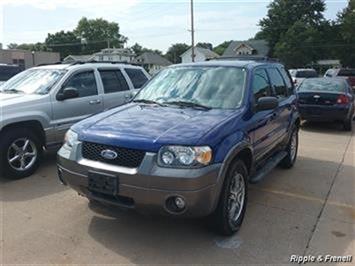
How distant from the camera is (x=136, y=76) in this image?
884cm

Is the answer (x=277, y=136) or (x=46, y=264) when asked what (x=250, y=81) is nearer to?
(x=277, y=136)

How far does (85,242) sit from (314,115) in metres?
9.13

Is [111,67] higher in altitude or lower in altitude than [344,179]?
higher

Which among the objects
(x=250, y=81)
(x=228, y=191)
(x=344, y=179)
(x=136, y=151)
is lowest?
(x=344, y=179)

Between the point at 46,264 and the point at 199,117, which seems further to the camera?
the point at 199,117

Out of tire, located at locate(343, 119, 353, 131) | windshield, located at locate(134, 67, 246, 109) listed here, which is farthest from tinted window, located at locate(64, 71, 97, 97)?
tire, located at locate(343, 119, 353, 131)

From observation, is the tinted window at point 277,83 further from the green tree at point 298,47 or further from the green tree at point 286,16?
the green tree at point 286,16

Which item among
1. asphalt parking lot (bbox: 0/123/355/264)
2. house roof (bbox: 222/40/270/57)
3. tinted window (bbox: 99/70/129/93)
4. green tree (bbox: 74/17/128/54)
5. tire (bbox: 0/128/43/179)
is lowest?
asphalt parking lot (bbox: 0/123/355/264)

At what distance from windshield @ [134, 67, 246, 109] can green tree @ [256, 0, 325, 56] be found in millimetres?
69023

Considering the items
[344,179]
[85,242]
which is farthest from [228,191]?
[344,179]

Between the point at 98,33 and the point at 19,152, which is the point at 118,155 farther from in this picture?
the point at 98,33

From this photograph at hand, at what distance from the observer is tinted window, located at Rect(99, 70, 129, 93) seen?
7926 mm

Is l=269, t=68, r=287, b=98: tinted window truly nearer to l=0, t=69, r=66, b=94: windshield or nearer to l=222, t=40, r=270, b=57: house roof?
l=0, t=69, r=66, b=94: windshield

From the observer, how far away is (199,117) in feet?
14.5
